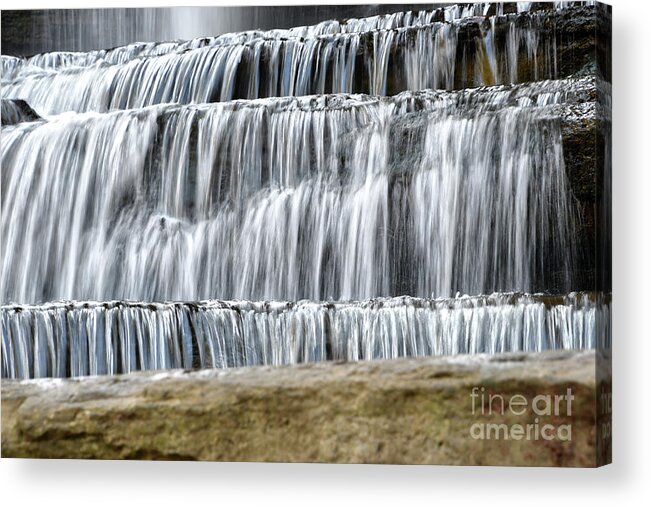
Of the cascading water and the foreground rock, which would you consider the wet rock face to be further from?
the foreground rock

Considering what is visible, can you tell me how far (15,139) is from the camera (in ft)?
24.8

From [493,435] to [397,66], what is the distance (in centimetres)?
204

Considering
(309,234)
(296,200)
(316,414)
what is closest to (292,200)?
(296,200)

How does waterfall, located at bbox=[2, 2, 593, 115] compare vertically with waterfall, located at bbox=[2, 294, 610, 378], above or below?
above

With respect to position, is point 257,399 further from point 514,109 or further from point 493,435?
point 514,109

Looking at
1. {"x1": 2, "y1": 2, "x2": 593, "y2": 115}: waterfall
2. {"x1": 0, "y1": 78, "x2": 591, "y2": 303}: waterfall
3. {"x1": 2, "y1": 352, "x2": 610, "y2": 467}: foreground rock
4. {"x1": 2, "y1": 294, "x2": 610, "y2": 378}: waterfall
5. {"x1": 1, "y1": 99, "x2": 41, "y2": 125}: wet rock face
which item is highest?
{"x1": 2, "y1": 2, "x2": 593, "y2": 115}: waterfall

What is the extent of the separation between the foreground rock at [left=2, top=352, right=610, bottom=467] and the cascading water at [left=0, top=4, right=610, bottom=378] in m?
0.10

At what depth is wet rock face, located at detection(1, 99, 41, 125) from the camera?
7582mm

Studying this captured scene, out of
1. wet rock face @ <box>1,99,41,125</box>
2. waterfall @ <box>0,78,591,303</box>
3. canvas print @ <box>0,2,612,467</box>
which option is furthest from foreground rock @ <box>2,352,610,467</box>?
wet rock face @ <box>1,99,41,125</box>

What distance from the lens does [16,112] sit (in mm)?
7590

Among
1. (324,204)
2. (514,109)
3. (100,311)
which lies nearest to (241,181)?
(324,204)

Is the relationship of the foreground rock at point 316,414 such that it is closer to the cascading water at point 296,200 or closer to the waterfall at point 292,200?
the cascading water at point 296,200

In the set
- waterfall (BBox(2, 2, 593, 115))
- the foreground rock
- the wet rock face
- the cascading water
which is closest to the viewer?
the foreground rock

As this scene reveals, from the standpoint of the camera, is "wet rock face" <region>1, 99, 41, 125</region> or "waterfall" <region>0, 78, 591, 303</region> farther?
"wet rock face" <region>1, 99, 41, 125</region>
